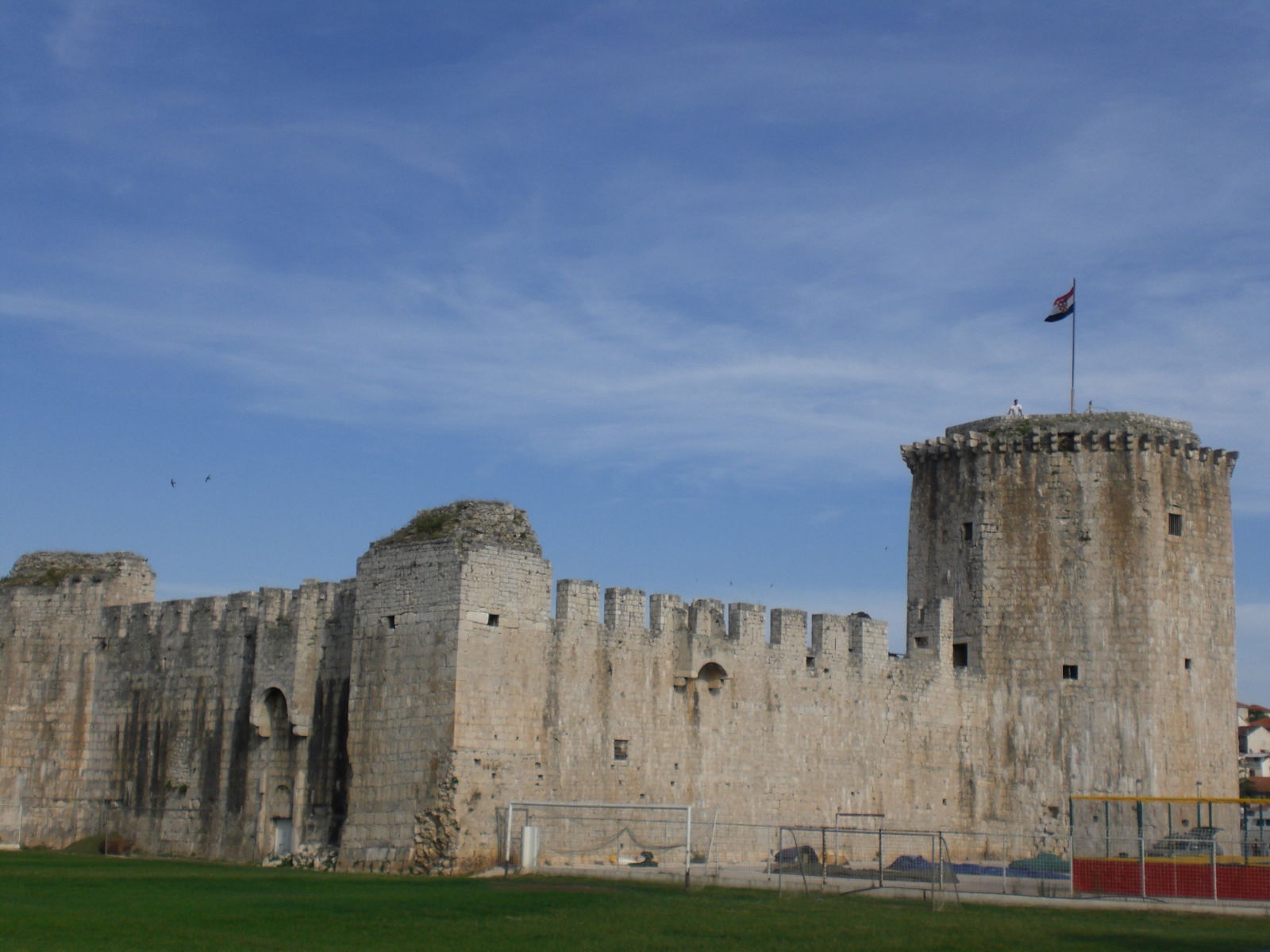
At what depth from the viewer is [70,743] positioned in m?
36.3

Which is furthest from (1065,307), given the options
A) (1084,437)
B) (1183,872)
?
(1183,872)

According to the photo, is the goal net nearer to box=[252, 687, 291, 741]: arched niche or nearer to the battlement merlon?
box=[252, 687, 291, 741]: arched niche

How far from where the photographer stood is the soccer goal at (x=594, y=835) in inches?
1092

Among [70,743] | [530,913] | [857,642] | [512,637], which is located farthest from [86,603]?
[530,913]

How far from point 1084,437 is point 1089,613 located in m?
4.11

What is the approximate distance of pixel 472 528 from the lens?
28594 millimetres

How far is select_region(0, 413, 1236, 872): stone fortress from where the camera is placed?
2861cm

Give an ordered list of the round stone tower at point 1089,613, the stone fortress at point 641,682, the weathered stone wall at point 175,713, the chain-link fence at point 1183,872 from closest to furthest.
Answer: the chain-link fence at point 1183,872 < the stone fortress at point 641,682 < the weathered stone wall at point 175,713 < the round stone tower at point 1089,613

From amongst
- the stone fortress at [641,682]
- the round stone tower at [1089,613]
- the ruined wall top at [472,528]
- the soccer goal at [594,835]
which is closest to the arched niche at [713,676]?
the stone fortress at [641,682]

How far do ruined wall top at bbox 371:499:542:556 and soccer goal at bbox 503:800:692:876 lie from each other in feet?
15.0

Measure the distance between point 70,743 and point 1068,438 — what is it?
23.9m

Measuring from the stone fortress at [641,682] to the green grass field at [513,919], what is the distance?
3993mm

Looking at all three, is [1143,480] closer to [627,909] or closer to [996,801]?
[996,801]

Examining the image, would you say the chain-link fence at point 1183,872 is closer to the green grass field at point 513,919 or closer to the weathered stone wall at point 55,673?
the green grass field at point 513,919
